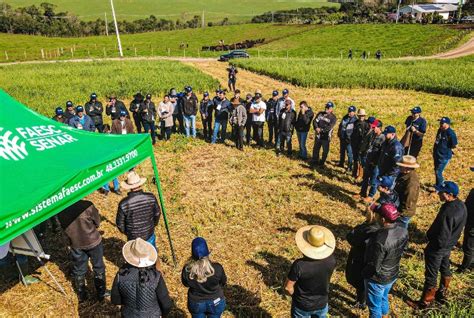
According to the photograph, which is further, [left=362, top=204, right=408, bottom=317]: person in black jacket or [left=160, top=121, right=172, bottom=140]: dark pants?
[left=160, top=121, right=172, bottom=140]: dark pants

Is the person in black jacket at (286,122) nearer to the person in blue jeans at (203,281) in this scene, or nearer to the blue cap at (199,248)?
the person in blue jeans at (203,281)

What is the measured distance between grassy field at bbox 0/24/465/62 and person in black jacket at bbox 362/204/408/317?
A: 54.5m

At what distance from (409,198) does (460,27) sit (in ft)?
252

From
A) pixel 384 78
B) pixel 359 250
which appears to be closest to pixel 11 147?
pixel 359 250

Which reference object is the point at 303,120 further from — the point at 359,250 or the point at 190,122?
the point at 359,250

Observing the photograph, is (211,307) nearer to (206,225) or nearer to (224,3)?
(206,225)

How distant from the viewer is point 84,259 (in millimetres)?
6113

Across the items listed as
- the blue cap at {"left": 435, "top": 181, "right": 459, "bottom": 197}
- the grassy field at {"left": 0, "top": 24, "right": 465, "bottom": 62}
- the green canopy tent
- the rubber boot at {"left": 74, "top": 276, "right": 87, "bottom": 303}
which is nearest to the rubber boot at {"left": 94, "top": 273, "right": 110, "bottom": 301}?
the rubber boot at {"left": 74, "top": 276, "right": 87, "bottom": 303}

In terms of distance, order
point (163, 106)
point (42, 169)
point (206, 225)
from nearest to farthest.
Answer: point (42, 169) → point (206, 225) → point (163, 106)

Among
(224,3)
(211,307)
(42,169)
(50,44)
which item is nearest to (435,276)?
(211,307)

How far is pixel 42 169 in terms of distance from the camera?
5.26 meters

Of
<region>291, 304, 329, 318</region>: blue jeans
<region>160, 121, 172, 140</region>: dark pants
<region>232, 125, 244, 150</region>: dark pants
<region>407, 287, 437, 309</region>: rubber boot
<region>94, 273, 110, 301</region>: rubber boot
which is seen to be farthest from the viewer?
<region>160, 121, 172, 140</region>: dark pants

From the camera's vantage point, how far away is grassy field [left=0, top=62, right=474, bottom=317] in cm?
634

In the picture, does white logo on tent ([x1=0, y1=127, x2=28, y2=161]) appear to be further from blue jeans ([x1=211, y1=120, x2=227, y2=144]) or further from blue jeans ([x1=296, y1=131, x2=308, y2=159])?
blue jeans ([x1=296, y1=131, x2=308, y2=159])
